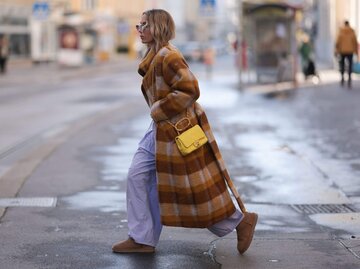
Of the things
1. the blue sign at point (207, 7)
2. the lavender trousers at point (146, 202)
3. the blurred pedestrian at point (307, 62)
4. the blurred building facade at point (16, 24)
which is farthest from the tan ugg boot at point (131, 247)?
the blurred building facade at point (16, 24)

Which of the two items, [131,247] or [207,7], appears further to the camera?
[207,7]

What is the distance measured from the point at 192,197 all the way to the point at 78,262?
0.85 m

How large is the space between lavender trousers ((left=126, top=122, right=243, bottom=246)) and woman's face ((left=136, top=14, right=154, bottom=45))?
55cm

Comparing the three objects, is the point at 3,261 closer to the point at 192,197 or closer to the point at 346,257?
the point at 192,197

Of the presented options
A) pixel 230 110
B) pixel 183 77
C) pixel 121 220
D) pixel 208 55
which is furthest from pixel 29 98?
pixel 183 77

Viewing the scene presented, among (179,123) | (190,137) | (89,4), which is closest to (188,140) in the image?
(190,137)

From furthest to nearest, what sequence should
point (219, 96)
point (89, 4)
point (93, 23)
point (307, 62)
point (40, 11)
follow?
point (89, 4)
point (93, 23)
point (40, 11)
point (307, 62)
point (219, 96)

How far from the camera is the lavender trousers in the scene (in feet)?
20.2

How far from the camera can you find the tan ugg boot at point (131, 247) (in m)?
6.29

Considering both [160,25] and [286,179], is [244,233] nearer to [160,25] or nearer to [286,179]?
[160,25]

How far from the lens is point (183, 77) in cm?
591

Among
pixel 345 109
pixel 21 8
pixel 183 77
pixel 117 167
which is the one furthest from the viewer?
pixel 21 8

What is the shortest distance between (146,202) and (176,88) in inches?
32.7

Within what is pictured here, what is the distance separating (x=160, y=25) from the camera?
5969 mm
